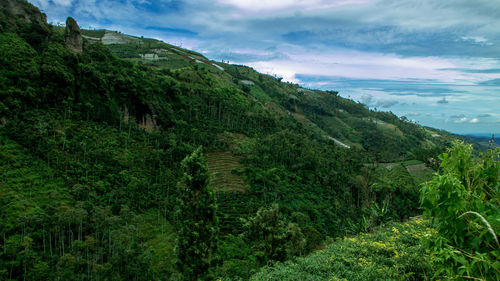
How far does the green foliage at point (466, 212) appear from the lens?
3521 mm

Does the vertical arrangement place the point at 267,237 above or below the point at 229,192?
above

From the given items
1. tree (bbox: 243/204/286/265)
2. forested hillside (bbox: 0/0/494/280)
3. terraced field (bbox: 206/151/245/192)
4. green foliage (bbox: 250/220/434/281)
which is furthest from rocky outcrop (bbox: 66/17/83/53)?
green foliage (bbox: 250/220/434/281)

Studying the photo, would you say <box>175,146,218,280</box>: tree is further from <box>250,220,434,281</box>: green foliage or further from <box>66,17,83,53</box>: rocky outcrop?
<box>66,17,83,53</box>: rocky outcrop

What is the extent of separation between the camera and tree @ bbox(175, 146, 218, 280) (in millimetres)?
15812

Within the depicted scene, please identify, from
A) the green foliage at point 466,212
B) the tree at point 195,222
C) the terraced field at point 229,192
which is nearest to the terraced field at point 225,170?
the terraced field at point 229,192

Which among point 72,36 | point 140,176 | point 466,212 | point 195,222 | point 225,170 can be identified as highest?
point 72,36

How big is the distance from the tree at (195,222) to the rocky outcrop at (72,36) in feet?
125

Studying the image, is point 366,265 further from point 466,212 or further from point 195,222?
point 195,222

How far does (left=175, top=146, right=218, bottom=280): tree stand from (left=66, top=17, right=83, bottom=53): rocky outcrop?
38.2 metres

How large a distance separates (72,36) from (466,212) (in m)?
52.0

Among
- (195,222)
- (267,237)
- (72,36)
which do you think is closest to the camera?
(195,222)

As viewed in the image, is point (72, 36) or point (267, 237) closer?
point (267, 237)

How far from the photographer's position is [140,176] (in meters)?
34.8

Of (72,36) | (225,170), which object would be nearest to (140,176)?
(225,170)
